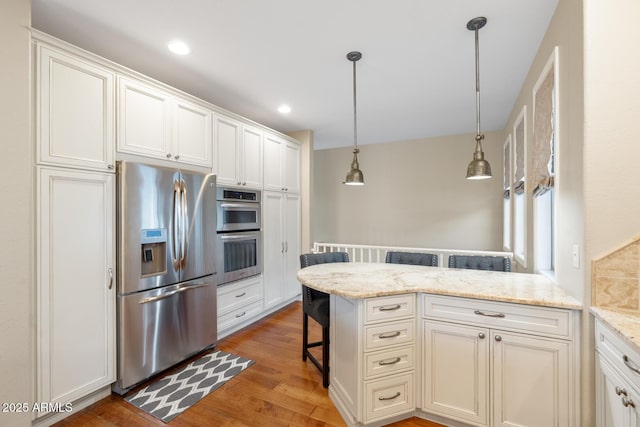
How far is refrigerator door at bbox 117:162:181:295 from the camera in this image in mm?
2057

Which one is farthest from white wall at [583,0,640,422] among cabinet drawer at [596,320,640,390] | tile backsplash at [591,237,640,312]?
cabinet drawer at [596,320,640,390]

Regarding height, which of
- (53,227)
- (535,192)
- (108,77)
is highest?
(108,77)

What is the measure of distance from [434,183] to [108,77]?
4552 millimetres

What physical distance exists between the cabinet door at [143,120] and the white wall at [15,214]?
545 mm

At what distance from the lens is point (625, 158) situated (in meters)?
1.34

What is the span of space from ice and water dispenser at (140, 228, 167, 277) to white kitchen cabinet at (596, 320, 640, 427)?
2.76m

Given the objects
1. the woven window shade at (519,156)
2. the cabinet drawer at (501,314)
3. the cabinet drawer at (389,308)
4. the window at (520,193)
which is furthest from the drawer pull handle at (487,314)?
the woven window shade at (519,156)

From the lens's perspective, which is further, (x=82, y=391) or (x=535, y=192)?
(x=535, y=192)

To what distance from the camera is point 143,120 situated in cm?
225

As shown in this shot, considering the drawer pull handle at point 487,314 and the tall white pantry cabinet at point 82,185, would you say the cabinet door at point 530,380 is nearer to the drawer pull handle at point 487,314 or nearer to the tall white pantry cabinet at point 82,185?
the drawer pull handle at point 487,314

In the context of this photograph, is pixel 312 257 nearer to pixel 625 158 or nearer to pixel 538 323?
pixel 538 323

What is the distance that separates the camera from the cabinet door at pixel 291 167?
13.1ft

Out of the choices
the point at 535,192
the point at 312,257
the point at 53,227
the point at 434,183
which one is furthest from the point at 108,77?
the point at 434,183

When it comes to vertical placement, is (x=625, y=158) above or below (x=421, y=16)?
below
